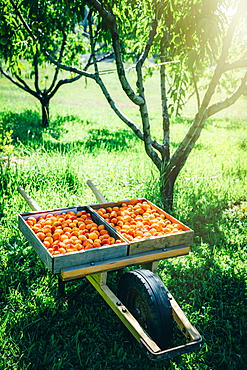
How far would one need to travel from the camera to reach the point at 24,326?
2.71 metres

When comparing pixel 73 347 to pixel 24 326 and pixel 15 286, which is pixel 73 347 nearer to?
pixel 24 326

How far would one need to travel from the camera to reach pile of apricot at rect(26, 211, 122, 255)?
95.7 inches

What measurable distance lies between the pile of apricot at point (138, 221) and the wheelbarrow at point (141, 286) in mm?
132

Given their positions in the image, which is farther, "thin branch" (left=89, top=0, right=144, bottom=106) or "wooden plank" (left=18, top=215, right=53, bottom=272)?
"thin branch" (left=89, top=0, right=144, bottom=106)

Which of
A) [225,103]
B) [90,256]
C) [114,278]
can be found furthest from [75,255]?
[225,103]

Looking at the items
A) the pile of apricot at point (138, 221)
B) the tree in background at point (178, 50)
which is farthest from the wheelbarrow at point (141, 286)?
the tree in background at point (178, 50)

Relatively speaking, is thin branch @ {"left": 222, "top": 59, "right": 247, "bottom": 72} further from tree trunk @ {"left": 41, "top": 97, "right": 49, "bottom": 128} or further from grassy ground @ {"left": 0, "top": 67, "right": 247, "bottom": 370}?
tree trunk @ {"left": 41, "top": 97, "right": 49, "bottom": 128}

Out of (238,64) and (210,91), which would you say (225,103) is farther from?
(238,64)

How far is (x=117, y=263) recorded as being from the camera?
2.41 m

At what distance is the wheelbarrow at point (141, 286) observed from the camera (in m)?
2.21

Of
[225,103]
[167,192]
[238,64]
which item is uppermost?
[238,64]

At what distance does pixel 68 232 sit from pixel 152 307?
89 cm

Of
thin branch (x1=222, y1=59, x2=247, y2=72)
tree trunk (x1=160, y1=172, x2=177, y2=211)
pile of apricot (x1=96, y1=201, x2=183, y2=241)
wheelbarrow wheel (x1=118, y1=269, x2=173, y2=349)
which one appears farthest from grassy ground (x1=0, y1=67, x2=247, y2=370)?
thin branch (x1=222, y1=59, x2=247, y2=72)

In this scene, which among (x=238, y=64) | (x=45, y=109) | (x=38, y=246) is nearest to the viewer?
(x=38, y=246)
